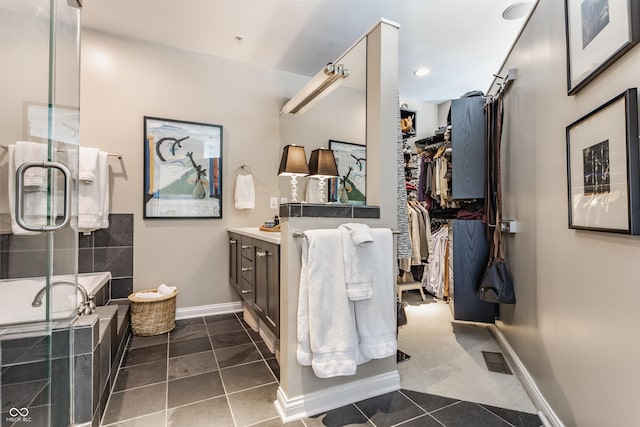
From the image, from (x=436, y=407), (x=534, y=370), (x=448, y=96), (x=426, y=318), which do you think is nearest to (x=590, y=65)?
(x=534, y=370)

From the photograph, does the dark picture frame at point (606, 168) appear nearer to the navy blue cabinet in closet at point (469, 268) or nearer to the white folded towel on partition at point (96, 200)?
the navy blue cabinet in closet at point (469, 268)

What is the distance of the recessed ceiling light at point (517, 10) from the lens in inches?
89.7

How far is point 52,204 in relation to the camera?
116cm

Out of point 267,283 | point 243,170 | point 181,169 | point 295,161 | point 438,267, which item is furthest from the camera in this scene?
point 438,267

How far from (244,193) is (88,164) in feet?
4.34

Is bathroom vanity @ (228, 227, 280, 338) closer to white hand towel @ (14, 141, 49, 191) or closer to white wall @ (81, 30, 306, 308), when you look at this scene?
white wall @ (81, 30, 306, 308)

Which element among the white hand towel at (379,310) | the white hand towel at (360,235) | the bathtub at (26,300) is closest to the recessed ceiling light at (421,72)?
the white hand towel at (379,310)

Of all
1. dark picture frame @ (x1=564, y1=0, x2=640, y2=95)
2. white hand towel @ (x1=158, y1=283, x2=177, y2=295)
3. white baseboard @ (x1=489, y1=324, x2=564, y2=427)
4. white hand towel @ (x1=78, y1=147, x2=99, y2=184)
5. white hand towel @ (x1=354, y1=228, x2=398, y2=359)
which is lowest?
white baseboard @ (x1=489, y1=324, x2=564, y2=427)

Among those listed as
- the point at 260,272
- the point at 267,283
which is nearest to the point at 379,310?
the point at 267,283

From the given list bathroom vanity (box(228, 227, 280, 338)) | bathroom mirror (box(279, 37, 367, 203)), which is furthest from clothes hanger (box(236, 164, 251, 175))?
bathroom vanity (box(228, 227, 280, 338))

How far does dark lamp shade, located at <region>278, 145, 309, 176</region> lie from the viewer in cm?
300

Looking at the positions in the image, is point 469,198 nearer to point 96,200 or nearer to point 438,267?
point 438,267

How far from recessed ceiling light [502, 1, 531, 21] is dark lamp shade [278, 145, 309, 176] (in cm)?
208

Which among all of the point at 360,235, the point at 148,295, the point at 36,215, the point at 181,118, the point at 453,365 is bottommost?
the point at 453,365
